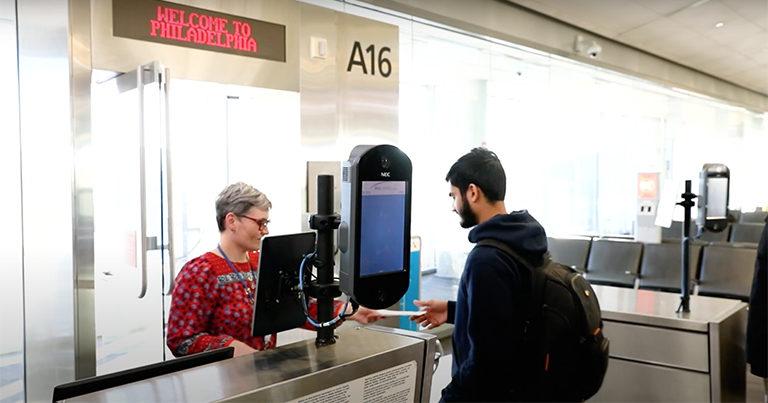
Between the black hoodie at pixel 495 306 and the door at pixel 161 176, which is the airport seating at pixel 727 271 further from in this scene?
the black hoodie at pixel 495 306

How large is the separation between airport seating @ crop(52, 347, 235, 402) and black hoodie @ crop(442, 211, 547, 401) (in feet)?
2.29

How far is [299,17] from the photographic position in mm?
3885

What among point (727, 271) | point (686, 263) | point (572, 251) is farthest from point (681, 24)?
point (686, 263)

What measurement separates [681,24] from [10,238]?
7775 mm

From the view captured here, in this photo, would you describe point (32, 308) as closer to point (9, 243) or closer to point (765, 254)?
point (9, 243)

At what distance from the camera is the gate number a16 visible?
437 centimetres

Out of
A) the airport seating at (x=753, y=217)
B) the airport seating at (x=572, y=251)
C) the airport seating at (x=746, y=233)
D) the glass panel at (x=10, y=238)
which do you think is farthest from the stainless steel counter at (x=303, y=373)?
the airport seating at (x=753, y=217)

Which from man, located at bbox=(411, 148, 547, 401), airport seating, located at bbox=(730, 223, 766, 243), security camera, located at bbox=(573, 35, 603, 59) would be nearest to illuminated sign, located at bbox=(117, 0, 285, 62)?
man, located at bbox=(411, 148, 547, 401)

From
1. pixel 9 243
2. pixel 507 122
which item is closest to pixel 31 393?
pixel 9 243

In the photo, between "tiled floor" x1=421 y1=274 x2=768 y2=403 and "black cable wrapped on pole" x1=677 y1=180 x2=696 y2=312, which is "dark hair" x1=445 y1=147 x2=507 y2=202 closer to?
"black cable wrapped on pole" x1=677 y1=180 x2=696 y2=312

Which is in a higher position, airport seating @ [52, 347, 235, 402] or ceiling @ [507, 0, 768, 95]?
ceiling @ [507, 0, 768, 95]

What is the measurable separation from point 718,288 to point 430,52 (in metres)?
3.68

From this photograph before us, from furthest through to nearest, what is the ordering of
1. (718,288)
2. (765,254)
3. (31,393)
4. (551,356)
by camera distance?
(718,288) → (765,254) → (31,393) → (551,356)

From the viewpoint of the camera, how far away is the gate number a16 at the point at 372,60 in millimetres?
4368
